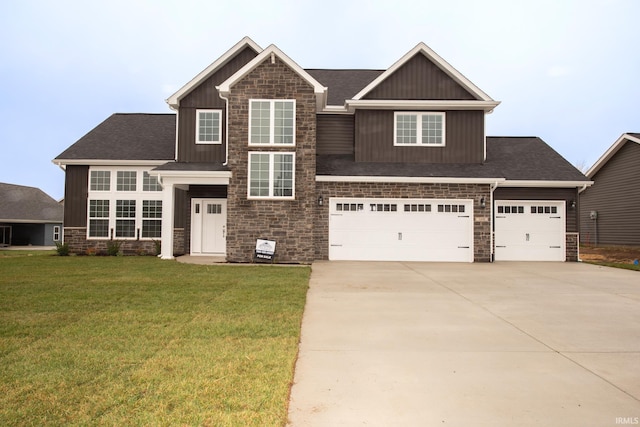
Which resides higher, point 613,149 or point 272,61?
point 272,61

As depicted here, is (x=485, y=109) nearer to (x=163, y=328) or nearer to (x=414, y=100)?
(x=414, y=100)

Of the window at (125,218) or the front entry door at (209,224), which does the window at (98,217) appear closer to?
the window at (125,218)

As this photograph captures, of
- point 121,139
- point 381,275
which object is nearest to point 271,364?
point 381,275

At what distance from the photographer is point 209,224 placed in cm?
1719

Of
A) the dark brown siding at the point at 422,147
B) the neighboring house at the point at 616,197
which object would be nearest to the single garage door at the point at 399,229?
the dark brown siding at the point at 422,147

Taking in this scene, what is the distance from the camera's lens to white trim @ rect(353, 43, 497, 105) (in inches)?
645

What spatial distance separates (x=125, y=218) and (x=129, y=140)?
3624 mm

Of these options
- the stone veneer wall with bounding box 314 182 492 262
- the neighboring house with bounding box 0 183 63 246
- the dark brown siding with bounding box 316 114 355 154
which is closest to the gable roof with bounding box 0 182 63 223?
the neighboring house with bounding box 0 183 63 246

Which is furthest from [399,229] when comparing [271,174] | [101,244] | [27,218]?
[27,218]

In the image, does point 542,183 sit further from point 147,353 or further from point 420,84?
point 147,353

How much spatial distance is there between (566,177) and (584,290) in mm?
7968

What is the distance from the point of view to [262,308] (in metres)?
7.01

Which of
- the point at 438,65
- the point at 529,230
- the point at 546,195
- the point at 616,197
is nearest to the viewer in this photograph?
the point at 546,195

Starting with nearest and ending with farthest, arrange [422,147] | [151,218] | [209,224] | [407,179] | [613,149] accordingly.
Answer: [407,179] < [422,147] < [209,224] < [151,218] < [613,149]
